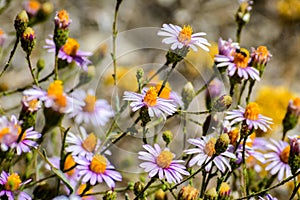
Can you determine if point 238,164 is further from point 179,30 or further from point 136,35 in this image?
point 136,35

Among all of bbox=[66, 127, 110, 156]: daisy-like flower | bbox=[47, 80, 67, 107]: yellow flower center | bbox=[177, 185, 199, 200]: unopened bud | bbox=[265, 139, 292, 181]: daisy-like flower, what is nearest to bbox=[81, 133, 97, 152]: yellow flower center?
bbox=[66, 127, 110, 156]: daisy-like flower

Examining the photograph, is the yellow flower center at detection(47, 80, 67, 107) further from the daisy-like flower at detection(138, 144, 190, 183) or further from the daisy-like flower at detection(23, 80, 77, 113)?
the daisy-like flower at detection(138, 144, 190, 183)

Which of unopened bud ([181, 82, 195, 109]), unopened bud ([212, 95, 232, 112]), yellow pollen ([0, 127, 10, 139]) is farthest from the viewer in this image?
unopened bud ([181, 82, 195, 109])

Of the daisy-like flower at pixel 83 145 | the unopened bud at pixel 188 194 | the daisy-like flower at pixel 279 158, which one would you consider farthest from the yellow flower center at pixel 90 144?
the daisy-like flower at pixel 279 158

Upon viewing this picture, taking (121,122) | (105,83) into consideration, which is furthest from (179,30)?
(105,83)

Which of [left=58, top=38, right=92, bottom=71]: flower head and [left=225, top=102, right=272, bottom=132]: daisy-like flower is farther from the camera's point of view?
[left=58, top=38, right=92, bottom=71]: flower head

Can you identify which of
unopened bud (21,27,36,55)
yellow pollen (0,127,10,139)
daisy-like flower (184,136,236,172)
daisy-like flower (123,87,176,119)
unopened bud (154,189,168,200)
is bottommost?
unopened bud (154,189,168,200)
